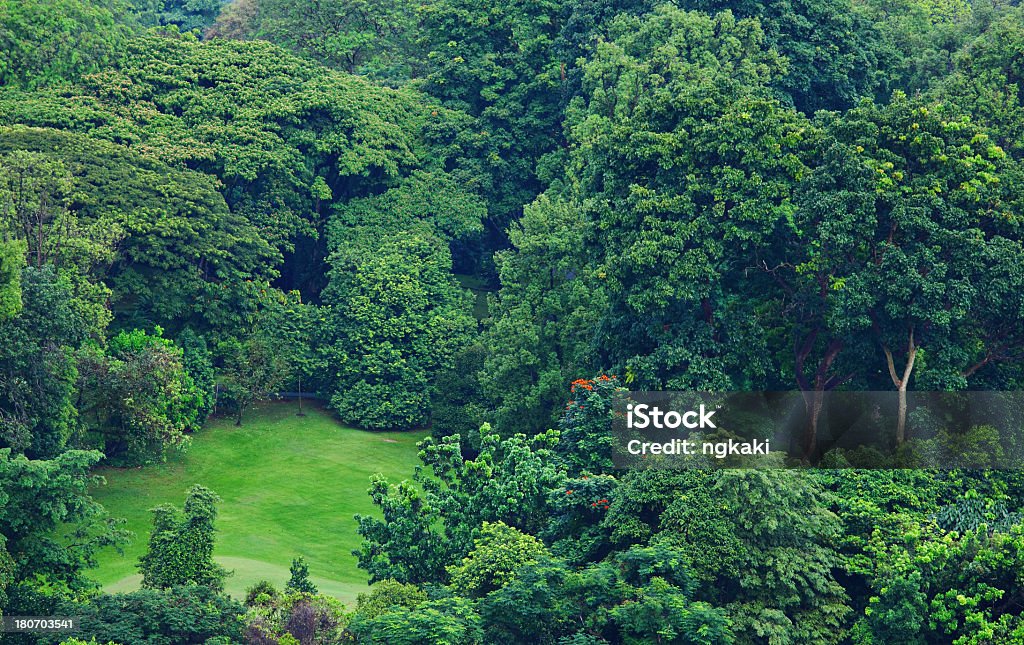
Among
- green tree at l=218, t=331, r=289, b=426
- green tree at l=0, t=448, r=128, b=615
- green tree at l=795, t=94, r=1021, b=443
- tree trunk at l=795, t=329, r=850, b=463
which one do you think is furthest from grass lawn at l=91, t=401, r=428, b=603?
green tree at l=795, t=94, r=1021, b=443

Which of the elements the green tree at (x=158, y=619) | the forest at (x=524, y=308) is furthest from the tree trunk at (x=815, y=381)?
the green tree at (x=158, y=619)

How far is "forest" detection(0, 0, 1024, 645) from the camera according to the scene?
38656 millimetres

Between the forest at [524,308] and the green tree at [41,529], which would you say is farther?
the green tree at [41,529]

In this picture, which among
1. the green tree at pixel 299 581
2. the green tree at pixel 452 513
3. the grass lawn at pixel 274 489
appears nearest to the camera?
the green tree at pixel 299 581

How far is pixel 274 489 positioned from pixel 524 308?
32.3 ft

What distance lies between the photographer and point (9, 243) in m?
47.2

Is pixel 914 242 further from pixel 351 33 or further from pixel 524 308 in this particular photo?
pixel 351 33

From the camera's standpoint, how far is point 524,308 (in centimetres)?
5709

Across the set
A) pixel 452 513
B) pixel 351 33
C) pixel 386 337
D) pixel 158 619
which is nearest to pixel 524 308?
pixel 386 337

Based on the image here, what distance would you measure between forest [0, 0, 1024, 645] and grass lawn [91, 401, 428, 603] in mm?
295

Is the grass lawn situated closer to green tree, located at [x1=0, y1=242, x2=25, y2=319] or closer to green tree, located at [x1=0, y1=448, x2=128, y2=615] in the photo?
green tree, located at [x1=0, y1=448, x2=128, y2=615]

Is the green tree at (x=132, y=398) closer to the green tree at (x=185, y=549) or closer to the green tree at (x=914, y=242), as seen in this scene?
the green tree at (x=185, y=549)

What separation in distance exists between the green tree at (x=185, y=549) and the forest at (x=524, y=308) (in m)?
0.08

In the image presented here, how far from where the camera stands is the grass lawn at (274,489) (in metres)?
49.3
